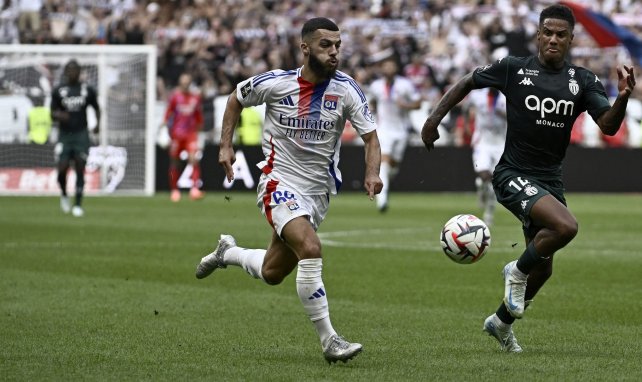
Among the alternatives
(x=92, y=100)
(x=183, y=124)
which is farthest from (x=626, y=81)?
(x=183, y=124)

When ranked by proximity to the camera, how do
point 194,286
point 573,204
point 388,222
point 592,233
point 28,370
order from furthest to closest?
point 573,204 < point 388,222 < point 592,233 < point 194,286 < point 28,370

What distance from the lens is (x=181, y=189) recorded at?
97.1 ft

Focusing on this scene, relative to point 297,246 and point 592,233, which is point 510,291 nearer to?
point 297,246

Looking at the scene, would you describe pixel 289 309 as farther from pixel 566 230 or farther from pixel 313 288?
pixel 566 230

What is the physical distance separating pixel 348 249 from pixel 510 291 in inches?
311

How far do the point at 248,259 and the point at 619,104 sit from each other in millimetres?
2754

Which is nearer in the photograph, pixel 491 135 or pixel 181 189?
pixel 491 135

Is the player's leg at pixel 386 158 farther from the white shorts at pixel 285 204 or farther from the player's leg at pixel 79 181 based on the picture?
the white shorts at pixel 285 204

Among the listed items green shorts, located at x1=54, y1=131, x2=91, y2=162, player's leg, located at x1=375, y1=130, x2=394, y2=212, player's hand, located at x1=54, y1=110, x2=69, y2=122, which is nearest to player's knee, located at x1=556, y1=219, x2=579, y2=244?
player's hand, located at x1=54, y1=110, x2=69, y2=122

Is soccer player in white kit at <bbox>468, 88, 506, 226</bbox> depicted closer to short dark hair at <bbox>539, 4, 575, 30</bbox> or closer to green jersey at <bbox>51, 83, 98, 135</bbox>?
green jersey at <bbox>51, 83, 98, 135</bbox>

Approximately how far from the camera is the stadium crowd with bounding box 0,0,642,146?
31547 mm

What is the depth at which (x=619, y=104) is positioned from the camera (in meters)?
7.99

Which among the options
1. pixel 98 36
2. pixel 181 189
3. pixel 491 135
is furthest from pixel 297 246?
pixel 98 36

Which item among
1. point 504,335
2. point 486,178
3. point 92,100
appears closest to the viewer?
point 504,335
